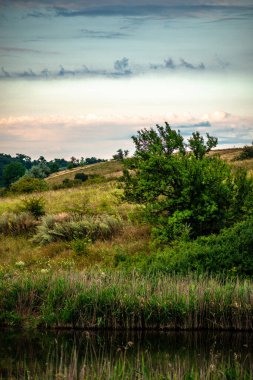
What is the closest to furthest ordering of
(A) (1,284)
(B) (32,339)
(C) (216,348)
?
(C) (216,348) < (B) (32,339) < (A) (1,284)

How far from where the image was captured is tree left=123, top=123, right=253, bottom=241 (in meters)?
26.4

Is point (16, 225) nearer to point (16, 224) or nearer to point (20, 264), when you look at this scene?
point (16, 224)

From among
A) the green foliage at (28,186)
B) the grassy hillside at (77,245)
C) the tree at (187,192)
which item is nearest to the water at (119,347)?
the grassy hillside at (77,245)

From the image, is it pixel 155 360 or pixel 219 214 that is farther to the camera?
pixel 219 214

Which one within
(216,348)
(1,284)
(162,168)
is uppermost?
(162,168)

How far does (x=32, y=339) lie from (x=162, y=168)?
Result: 39.9ft

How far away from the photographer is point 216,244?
22.0m

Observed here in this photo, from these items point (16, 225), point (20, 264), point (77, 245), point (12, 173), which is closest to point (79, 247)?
point (77, 245)

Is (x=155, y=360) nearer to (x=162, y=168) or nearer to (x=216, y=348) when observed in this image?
(x=216, y=348)

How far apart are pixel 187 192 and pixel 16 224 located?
1145 cm

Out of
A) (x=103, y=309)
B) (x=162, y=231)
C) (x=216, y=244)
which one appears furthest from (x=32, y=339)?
(x=162, y=231)

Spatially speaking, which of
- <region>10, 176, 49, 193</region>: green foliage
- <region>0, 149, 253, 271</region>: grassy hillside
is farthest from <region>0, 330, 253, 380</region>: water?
<region>10, 176, 49, 193</region>: green foliage

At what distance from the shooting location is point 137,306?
1705cm

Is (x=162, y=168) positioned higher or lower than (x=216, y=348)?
higher
